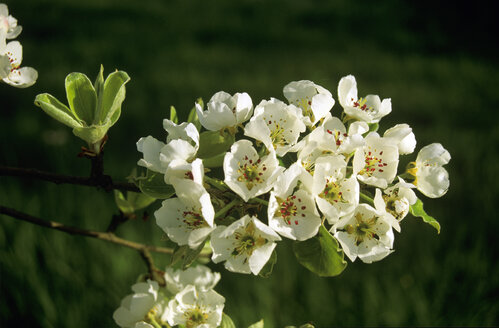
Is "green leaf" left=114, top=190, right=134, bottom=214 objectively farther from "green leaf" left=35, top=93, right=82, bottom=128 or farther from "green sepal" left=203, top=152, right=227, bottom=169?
"green sepal" left=203, top=152, right=227, bottom=169

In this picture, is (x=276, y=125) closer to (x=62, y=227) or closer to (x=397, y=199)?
(x=397, y=199)

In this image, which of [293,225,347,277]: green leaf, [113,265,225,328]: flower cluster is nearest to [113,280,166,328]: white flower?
[113,265,225,328]: flower cluster

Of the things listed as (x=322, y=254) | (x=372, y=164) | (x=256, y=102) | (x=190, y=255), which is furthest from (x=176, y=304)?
(x=256, y=102)

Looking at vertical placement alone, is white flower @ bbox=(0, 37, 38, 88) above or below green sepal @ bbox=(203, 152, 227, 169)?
above

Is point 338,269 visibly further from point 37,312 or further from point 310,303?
point 37,312

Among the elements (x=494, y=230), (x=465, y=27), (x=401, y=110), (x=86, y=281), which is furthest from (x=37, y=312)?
(x=465, y=27)

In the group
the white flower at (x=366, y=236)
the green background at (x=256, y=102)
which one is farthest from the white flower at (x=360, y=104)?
the green background at (x=256, y=102)
